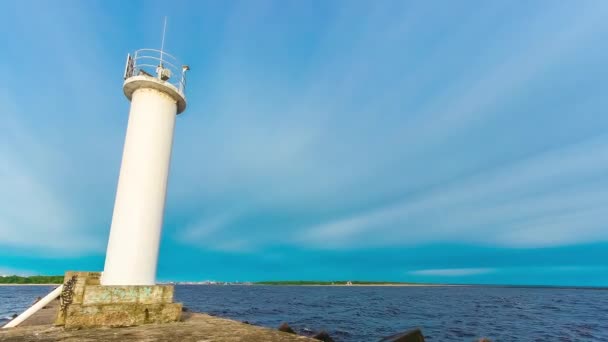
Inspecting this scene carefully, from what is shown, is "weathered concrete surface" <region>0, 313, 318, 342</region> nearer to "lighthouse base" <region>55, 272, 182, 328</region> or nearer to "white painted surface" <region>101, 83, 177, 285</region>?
"lighthouse base" <region>55, 272, 182, 328</region>

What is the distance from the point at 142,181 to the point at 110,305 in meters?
2.79

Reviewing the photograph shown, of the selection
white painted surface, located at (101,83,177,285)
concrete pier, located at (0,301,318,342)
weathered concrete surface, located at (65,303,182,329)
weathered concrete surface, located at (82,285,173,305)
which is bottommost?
concrete pier, located at (0,301,318,342)

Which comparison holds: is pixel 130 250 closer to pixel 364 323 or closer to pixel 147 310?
pixel 147 310

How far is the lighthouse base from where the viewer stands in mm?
6930

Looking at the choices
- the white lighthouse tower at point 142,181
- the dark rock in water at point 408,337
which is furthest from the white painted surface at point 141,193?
the dark rock in water at point 408,337

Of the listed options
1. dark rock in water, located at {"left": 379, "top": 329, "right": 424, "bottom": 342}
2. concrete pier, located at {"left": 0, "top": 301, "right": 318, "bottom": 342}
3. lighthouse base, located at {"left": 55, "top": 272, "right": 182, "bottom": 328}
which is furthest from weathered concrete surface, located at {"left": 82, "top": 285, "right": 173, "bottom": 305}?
dark rock in water, located at {"left": 379, "top": 329, "right": 424, "bottom": 342}

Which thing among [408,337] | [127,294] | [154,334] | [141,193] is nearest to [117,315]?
[127,294]

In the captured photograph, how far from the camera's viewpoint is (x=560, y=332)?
20.7m

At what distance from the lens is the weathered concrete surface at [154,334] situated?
20.1 ft

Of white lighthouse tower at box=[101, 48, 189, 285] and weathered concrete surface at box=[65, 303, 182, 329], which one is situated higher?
white lighthouse tower at box=[101, 48, 189, 285]

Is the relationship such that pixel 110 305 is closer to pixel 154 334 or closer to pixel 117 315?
→ pixel 117 315

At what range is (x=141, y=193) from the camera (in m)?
8.13

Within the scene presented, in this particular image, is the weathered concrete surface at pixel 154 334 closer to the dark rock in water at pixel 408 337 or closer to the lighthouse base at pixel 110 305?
the lighthouse base at pixel 110 305

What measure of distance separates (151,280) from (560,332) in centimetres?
2414
